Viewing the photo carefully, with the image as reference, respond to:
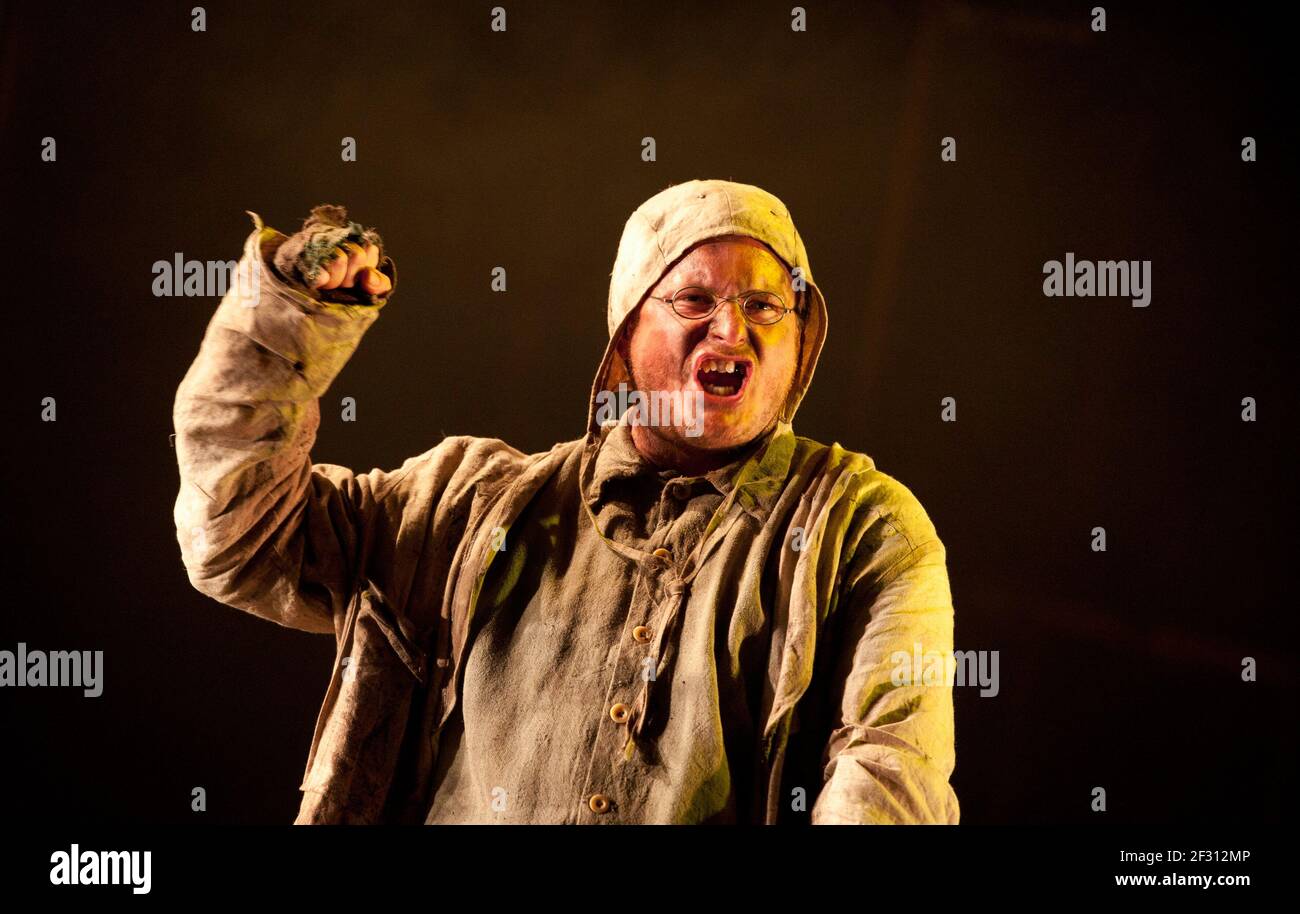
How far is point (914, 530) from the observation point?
2.62 metres

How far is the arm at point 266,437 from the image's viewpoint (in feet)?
7.85

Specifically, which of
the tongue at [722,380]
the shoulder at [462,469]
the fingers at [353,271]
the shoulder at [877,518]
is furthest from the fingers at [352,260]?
the shoulder at [877,518]

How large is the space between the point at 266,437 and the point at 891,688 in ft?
3.69

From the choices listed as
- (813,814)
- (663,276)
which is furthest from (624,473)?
(813,814)

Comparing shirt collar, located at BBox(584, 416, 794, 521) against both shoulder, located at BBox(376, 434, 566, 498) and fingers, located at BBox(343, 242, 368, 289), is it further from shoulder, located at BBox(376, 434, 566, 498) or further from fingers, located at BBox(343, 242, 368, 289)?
fingers, located at BBox(343, 242, 368, 289)

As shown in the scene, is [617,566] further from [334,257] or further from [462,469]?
[334,257]

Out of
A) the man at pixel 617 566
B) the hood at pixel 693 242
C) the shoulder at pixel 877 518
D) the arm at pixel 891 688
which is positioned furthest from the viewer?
the hood at pixel 693 242

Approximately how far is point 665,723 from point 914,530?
1.83ft

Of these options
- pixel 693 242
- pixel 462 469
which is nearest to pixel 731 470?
pixel 693 242

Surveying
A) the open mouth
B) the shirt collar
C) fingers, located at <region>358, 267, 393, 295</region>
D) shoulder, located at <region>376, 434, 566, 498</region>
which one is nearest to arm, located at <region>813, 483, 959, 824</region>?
the shirt collar

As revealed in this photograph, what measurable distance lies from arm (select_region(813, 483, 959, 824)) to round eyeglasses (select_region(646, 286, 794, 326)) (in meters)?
A: 0.37

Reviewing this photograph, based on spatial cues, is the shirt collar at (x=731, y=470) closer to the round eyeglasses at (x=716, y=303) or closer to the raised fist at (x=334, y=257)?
the round eyeglasses at (x=716, y=303)

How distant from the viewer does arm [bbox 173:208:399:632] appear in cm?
239

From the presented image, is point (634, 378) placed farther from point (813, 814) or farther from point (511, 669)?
point (813, 814)
